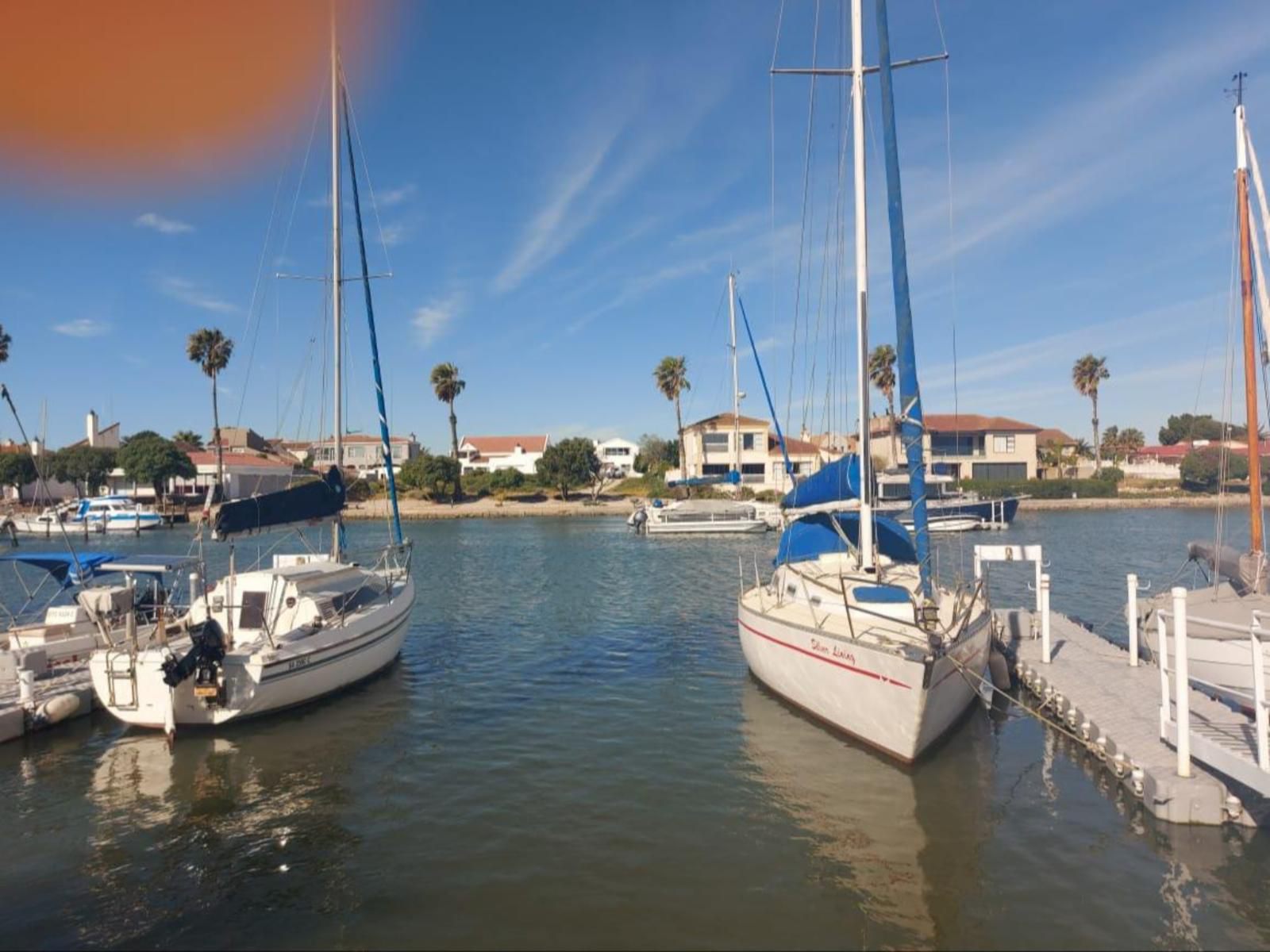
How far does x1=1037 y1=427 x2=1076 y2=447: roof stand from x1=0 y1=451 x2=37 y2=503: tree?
11792 centimetres

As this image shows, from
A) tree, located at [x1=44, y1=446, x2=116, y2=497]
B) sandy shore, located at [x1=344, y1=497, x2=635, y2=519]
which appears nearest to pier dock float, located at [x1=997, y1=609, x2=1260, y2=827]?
sandy shore, located at [x1=344, y1=497, x2=635, y2=519]

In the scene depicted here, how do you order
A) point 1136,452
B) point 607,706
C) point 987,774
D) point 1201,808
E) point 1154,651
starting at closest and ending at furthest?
point 1201,808 < point 987,774 < point 1154,651 < point 607,706 < point 1136,452

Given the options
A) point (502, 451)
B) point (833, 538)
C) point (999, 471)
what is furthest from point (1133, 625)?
point (502, 451)

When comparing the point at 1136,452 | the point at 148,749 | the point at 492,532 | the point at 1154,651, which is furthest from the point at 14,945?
the point at 1136,452

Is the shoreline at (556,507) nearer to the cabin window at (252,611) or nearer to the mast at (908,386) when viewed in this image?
the cabin window at (252,611)

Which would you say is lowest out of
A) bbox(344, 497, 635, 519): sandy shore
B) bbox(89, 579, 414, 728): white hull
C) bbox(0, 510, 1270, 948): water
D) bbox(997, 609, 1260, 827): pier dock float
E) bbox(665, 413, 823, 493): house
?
bbox(0, 510, 1270, 948): water

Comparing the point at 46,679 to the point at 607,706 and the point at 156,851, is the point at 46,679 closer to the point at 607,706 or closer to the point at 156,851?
the point at 156,851

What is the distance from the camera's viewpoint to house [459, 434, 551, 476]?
12031 centimetres

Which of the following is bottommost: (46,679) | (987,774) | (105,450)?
(987,774)

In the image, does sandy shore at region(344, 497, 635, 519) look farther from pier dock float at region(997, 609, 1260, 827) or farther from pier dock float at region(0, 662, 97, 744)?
pier dock float at region(0, 662, 97, 744)

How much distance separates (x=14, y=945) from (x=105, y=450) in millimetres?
95191

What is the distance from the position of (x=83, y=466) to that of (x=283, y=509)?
84.6 m

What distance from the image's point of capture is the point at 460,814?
10.4 meters

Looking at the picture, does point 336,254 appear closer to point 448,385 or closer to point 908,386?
point 908,386
